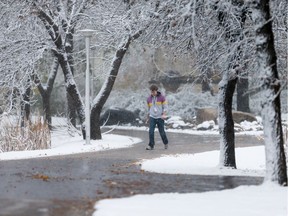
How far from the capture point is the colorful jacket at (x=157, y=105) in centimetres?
1705

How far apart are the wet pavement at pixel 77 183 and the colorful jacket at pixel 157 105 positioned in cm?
376

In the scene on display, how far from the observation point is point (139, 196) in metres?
7.92

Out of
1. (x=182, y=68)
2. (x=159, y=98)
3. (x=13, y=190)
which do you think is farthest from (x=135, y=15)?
(x=182, y=68)

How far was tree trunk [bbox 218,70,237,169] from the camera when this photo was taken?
11320mm

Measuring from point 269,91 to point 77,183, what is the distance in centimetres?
331

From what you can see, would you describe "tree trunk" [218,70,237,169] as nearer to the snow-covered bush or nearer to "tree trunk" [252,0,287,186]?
"tree trunk" [252,0,287,186]

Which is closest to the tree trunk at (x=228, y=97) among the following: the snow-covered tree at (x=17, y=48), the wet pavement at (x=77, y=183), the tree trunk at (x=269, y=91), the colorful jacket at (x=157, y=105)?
the wet pavement at (x=77, y=183)

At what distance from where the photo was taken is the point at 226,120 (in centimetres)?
1141

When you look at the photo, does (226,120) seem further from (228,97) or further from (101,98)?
(101,98)

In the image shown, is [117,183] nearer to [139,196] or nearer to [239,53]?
[139,196]

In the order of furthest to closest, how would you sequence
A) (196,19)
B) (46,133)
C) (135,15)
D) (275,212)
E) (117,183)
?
(46,133), (135,15), (196,19), (117,183), (275,212)

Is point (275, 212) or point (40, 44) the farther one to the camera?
point (40, 44)

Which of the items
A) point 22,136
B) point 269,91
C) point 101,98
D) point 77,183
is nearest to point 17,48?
point 101,98

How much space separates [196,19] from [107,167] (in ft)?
11.8
